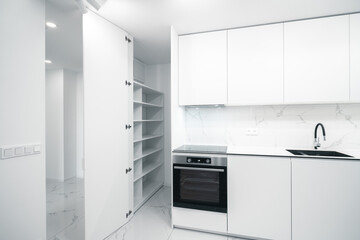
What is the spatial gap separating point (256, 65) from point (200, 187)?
1.65 metres

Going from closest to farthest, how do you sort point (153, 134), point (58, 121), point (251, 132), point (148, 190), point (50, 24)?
point (50, 24), point (251, 132), point (148, 190), point (153, 134), point (58, 121)

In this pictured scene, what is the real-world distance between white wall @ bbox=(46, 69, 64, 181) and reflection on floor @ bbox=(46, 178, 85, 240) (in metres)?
0.37

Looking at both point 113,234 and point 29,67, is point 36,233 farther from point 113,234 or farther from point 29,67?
point 29,67

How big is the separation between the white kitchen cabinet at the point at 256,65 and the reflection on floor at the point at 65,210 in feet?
8.36

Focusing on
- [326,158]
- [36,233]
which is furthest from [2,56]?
[326,158]

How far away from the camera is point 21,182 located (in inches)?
58.7

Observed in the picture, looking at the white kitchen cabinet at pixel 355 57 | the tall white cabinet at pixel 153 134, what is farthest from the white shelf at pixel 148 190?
the white kitchen cabinet at pixel 355 57

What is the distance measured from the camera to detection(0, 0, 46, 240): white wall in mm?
→ 1396

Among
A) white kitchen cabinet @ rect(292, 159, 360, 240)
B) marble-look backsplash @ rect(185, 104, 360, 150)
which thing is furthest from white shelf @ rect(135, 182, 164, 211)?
white kitchen cabinet @ rect(292, 159, 360, 240)

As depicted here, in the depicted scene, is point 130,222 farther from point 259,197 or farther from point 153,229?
point 259,197

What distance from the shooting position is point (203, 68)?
237 centimetres

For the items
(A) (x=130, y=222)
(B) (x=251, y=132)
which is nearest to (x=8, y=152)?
(A) (x=130, y=222)

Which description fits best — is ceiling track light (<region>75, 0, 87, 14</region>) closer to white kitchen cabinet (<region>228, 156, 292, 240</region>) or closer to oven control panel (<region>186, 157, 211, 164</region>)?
oven control panel (<region>186, 157, 211, 164</region>)

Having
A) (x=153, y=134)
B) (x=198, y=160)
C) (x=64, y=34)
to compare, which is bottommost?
(x=198, y=160)
